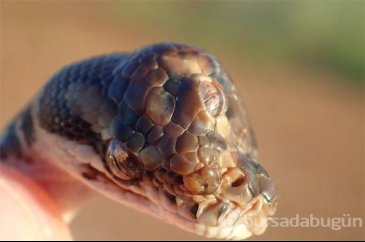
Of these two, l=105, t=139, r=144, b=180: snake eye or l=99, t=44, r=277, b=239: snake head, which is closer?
l=99, t=44, r=277, b=239: snake head

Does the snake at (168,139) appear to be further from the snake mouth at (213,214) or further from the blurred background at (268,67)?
the blurred background at (268,67)

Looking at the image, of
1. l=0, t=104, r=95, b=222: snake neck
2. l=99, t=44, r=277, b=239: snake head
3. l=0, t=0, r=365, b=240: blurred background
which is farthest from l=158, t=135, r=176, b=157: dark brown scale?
l=0, t=0, r=365, b=240: blurred background

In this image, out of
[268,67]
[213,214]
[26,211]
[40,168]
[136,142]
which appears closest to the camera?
[213,214]

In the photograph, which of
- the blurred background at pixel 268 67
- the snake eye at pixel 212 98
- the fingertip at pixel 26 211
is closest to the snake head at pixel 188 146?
the snake eye at pixel 212 98

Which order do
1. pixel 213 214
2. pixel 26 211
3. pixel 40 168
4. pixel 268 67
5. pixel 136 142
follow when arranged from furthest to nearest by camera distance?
pixel 268 67 → pixel 40 168 → pixel 26 211 → pixel 136 142 → pixel 213 214

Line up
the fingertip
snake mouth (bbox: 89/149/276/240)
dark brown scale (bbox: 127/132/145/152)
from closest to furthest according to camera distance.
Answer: snake mouth (bbox: 89/149/276/240)
dark brown scale (bbox: 127/132/145/152)
the fingertip

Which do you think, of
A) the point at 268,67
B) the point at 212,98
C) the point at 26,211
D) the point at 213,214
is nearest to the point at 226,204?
the point at 213,214

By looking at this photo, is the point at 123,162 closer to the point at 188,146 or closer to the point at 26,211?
the point at 188,146

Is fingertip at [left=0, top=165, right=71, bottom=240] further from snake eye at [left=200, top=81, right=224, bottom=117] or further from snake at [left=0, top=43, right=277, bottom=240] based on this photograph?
snake eye at [left=200, top=81, right=224, bottom=117]
